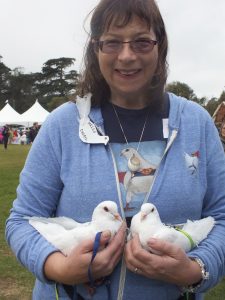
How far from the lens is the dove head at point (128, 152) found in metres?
A: 1.91

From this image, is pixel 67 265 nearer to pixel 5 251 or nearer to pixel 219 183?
pixel 219 183

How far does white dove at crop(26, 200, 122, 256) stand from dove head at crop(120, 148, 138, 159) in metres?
0.25

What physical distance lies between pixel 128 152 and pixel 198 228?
1.41 feet

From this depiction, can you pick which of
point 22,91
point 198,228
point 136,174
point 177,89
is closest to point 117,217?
point 136,174

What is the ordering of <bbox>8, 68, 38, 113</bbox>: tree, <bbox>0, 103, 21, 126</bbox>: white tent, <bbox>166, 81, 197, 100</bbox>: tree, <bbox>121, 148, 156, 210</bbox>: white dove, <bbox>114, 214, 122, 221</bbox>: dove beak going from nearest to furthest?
<bbox>114, 214, 122, 221</bbox>: dove beak, <bbox>121, 148, 156, 210</bbox>: white dove, <bbox>166, 81, 197, 100</bbox>: tree, <bbox>0, 103, 21, 126</bbox>: white tent, <bbox>8, 68, 38, 113</bbox>: tree

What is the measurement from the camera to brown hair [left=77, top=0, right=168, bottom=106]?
1.87 meters

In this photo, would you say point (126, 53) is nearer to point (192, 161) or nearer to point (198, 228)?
point (192, 161)

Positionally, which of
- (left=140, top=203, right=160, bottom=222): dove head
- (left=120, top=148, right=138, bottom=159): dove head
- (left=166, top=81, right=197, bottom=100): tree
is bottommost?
→ (left=140, top=203, right=160, bottom=222): dove head

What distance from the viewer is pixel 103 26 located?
1.92 meters

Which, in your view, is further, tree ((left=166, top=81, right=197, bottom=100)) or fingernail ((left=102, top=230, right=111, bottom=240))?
tree ((left=166, top=81, right=197, bottom=100))

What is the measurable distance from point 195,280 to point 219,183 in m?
0.44

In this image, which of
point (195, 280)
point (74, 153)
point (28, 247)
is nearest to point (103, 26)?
point (74, 153)

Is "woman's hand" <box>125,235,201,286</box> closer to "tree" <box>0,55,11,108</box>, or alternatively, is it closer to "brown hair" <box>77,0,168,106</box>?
"brown hair" <box>77,0,168,106</box>

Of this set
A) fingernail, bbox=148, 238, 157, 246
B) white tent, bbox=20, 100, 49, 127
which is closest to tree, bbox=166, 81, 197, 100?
fingernail, bbox=148, 238, 157, 246
